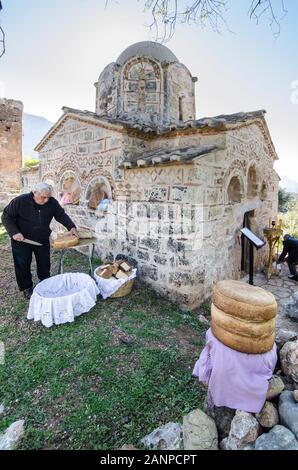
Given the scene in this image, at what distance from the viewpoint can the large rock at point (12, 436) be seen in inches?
87.9

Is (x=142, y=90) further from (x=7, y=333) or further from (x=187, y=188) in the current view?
(x=7, y=333)

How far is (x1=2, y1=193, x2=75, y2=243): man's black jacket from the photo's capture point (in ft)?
13.8

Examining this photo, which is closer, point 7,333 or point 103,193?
point 7,333

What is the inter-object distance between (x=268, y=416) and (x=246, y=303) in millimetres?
879

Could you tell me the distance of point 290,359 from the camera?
7.76ft

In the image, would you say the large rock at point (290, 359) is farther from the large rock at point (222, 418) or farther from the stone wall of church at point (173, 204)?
the stone wall of church at point (173, 204)

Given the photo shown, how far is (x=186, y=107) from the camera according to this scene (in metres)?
9.01

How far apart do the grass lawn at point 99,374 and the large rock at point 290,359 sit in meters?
0.91

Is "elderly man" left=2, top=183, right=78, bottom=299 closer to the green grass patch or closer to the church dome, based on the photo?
the green grass patch

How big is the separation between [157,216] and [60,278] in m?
2.16

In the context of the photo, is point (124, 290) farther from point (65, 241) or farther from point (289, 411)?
point (289, 411)

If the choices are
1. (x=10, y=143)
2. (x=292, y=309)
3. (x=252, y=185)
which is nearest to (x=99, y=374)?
(x=292, y=309)
